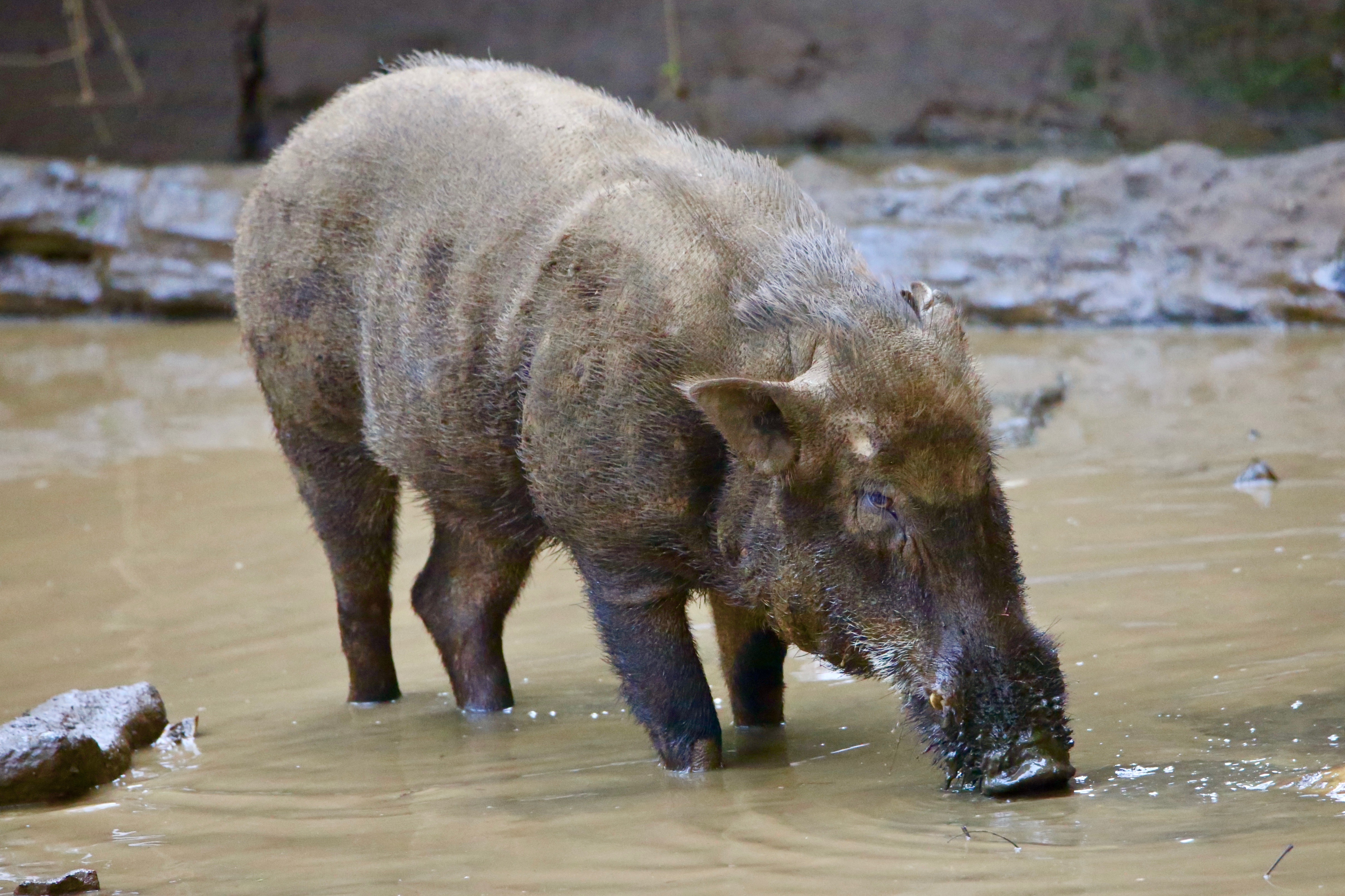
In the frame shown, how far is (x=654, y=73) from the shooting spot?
1511 centimetres

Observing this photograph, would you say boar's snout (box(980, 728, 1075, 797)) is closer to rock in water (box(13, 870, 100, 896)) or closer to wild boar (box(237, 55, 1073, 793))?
wild boar (box(237, 55, 1073, 793))

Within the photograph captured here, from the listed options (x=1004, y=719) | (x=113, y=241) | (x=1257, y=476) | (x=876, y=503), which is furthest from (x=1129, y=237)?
(x=1004, y=719)

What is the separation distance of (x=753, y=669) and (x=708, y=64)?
11.1 meters

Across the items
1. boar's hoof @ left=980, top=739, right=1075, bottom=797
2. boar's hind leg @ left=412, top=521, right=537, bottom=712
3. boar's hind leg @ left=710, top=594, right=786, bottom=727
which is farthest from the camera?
boar's hind leg @ left=412, top=521, right=537, bottom=712

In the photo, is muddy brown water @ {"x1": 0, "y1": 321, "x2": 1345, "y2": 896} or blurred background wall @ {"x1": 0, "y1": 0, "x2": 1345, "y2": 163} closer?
muddy brown water @ {"x1": 0, "y1": 321, "x2": 1345, "y2": 896}

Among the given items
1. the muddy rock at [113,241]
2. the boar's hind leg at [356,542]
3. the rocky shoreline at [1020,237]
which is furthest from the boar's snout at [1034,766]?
the muddy rock at [113,241]

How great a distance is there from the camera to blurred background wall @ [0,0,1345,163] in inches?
554

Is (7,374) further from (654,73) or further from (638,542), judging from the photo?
(638,542)

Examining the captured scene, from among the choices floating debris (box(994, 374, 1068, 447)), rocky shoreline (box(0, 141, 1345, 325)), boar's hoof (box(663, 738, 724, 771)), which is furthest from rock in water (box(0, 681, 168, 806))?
rocky shoreline (box(0, 141, 1345, 325))

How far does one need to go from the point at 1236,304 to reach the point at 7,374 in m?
7.53

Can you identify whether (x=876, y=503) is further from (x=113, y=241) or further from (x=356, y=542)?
(x=113, y=241)

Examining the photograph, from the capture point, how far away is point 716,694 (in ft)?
16.8

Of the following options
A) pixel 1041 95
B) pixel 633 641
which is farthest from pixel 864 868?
pixel 1041 95

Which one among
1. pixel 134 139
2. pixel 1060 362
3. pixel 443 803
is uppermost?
pixel 134 139
